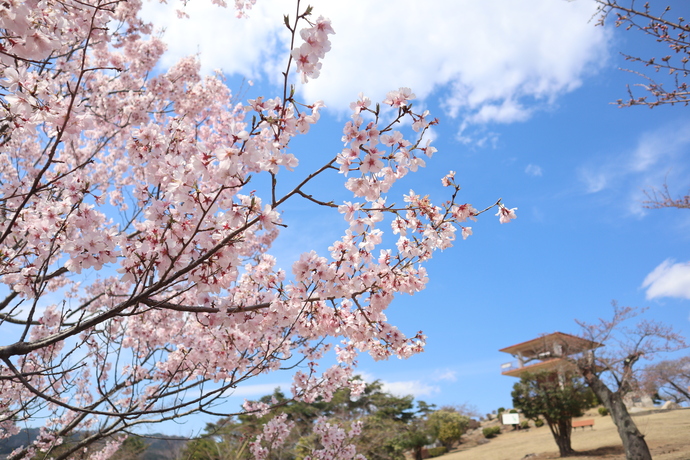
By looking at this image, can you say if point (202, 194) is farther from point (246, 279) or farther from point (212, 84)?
point (212, 84)

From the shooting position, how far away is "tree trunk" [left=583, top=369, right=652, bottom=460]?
11086 mm

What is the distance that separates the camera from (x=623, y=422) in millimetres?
11875

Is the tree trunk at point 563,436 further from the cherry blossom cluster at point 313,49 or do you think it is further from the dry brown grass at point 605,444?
the cherry blossom cluster at point 313,49

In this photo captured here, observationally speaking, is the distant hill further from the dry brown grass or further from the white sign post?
the white sign post

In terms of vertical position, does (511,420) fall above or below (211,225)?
below

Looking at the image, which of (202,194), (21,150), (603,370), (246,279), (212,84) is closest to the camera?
(202,194)

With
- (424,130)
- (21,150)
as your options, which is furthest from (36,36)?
(21,150)

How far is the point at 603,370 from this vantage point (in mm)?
13492

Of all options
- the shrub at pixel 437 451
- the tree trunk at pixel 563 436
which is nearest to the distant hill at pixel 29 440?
the tree trunk at pixel 563 436

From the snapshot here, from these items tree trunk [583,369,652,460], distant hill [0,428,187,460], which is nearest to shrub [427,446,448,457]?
tree trunk [583,369,652,460]

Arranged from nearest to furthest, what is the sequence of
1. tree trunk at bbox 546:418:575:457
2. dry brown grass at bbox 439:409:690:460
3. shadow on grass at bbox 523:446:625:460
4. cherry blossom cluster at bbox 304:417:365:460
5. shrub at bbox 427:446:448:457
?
cherry blossom cluster at bbox 304:417:365:460, dry brown grass at bbox 439:409:690:460, shadow on grass at bbox 523:446:625:460, tree trunk at bbox 546:418:575:457, shrub at bbox 427:446:448:457

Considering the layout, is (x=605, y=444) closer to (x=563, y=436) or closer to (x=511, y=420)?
(x=563, y=436)

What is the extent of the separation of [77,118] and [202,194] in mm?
899

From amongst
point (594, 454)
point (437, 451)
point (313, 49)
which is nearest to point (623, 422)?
point (594, 454)
